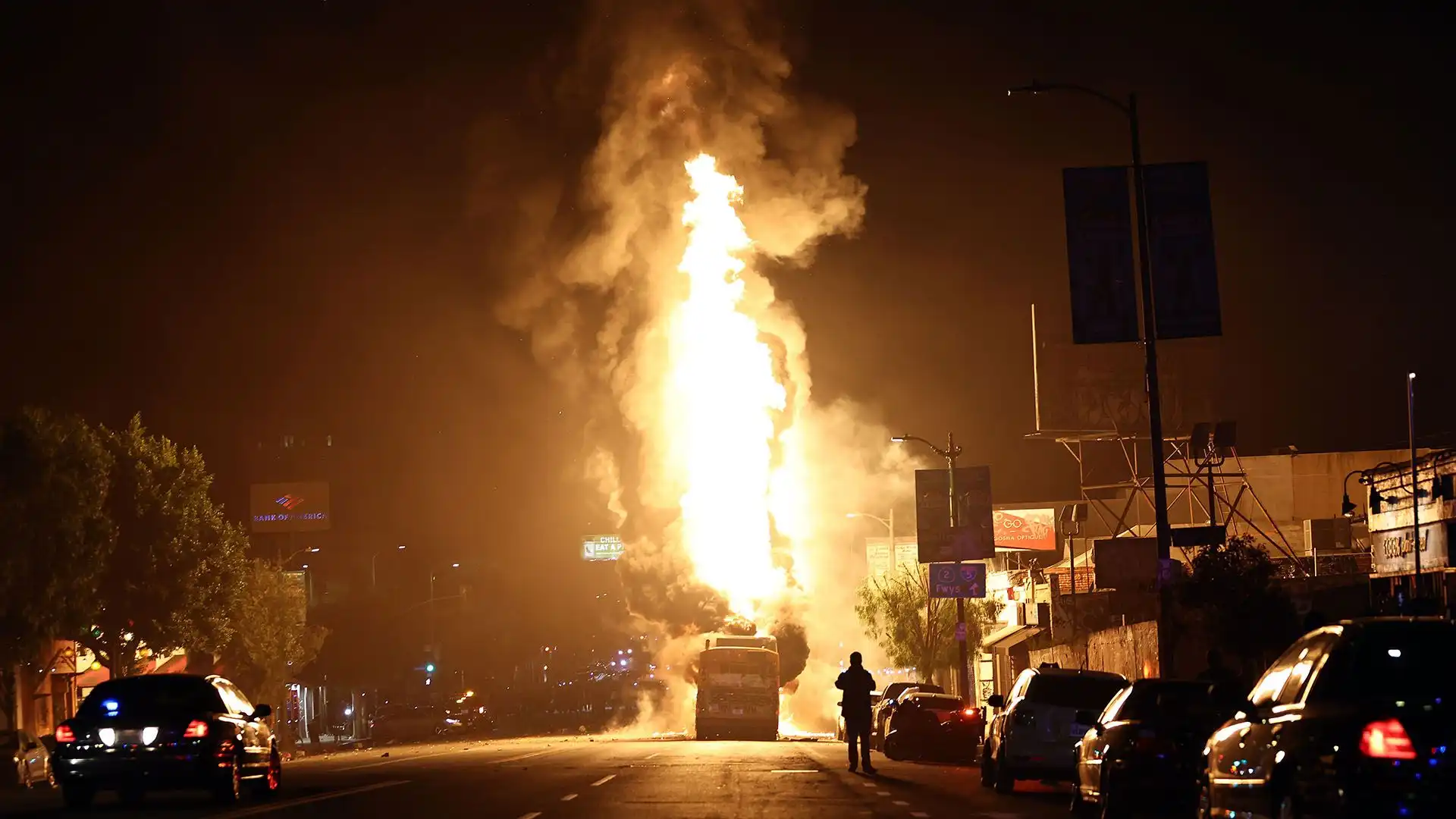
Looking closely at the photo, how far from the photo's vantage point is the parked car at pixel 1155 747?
57.9 ft

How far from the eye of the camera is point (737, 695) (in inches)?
2174

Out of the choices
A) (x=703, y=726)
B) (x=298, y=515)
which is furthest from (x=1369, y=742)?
(x=298, y=515)

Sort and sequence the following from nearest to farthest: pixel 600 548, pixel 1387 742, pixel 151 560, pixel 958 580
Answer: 1. pixel 1387 742
2. pixel 151 560
3. pixel 958 580
4. pixel 600 548

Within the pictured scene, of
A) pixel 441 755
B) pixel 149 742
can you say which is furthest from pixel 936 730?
pixel 149 742

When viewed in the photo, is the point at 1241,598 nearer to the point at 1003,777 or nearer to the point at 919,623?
the point at 1003,777

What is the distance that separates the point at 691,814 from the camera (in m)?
18.8

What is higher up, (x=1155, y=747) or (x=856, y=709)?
(x=1155, y=747)

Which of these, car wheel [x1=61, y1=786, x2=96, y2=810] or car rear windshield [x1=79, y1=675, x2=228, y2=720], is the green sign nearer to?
car rear windshield [x1=79, y1=675, x2=228, y2=720]

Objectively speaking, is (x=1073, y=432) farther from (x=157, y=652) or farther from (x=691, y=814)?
(x=691, y=814)

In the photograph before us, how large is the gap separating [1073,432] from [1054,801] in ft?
160

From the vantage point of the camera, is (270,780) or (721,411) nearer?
(270,780)

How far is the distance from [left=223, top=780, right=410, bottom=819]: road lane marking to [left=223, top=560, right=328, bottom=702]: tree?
129 ft

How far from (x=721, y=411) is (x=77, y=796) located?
52.8 m

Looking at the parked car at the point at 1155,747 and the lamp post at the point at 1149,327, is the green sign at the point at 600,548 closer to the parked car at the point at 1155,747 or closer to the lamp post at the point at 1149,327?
the lamp post at the point at 1149,327
